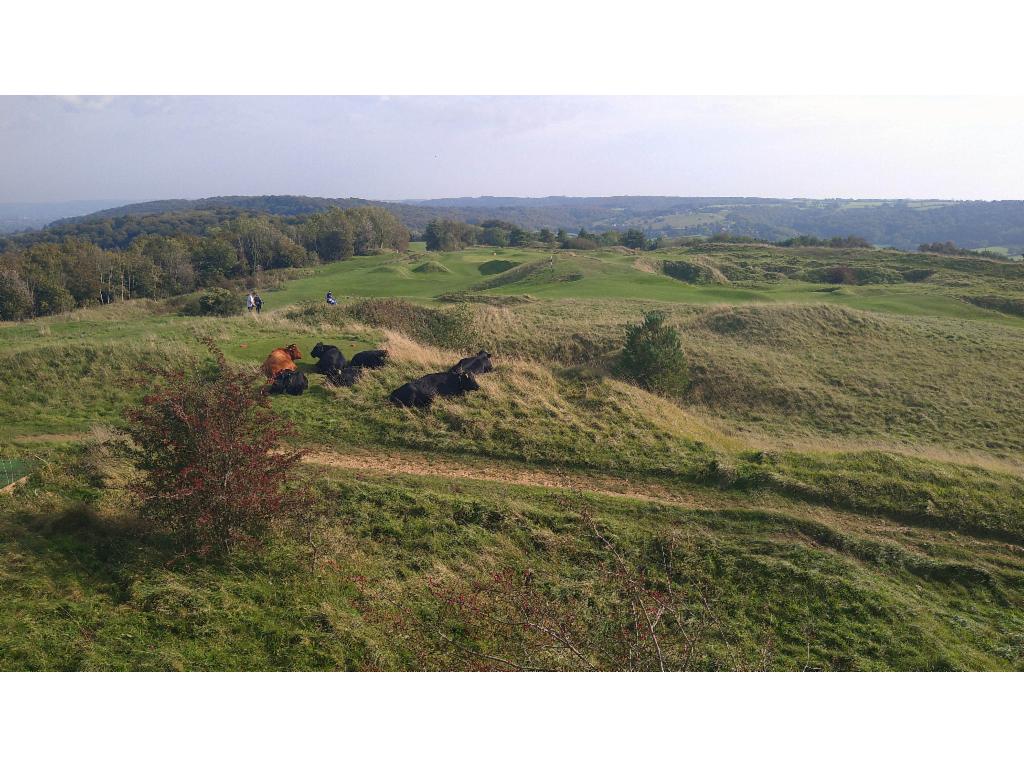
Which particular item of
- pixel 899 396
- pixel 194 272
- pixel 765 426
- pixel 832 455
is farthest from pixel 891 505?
pixel 194 272

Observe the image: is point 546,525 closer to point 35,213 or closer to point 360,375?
point 360,375

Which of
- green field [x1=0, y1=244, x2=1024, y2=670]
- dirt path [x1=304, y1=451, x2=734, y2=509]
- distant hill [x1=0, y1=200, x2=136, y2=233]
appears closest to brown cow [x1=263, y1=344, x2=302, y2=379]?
green field [x1=0, y1=244, x2=1024, y2=670]

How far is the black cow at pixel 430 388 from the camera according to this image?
43.5 ft

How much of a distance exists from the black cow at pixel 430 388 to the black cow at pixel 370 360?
1.87m

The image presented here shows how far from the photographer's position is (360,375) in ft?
48.5

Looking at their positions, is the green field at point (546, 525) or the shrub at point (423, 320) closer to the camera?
the green field at point (546, 525)

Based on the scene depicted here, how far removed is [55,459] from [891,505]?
15157mm

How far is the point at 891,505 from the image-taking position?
10.3 m

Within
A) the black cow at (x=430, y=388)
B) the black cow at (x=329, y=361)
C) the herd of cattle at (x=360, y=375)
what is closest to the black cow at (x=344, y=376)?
the herd of cattle at (x=360, y=375)

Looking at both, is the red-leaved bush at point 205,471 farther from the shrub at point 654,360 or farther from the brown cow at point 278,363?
the shrub at point 654,360

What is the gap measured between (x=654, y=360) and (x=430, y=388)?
7.28 meters

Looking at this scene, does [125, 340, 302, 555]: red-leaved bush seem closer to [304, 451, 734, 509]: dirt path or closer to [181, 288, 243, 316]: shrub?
[304, 451, 734, 509]: dirt path

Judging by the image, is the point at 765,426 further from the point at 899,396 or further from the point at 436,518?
the point at 436,518

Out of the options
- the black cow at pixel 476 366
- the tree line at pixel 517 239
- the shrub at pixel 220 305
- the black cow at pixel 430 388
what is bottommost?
the black cow at pixel 430 388
